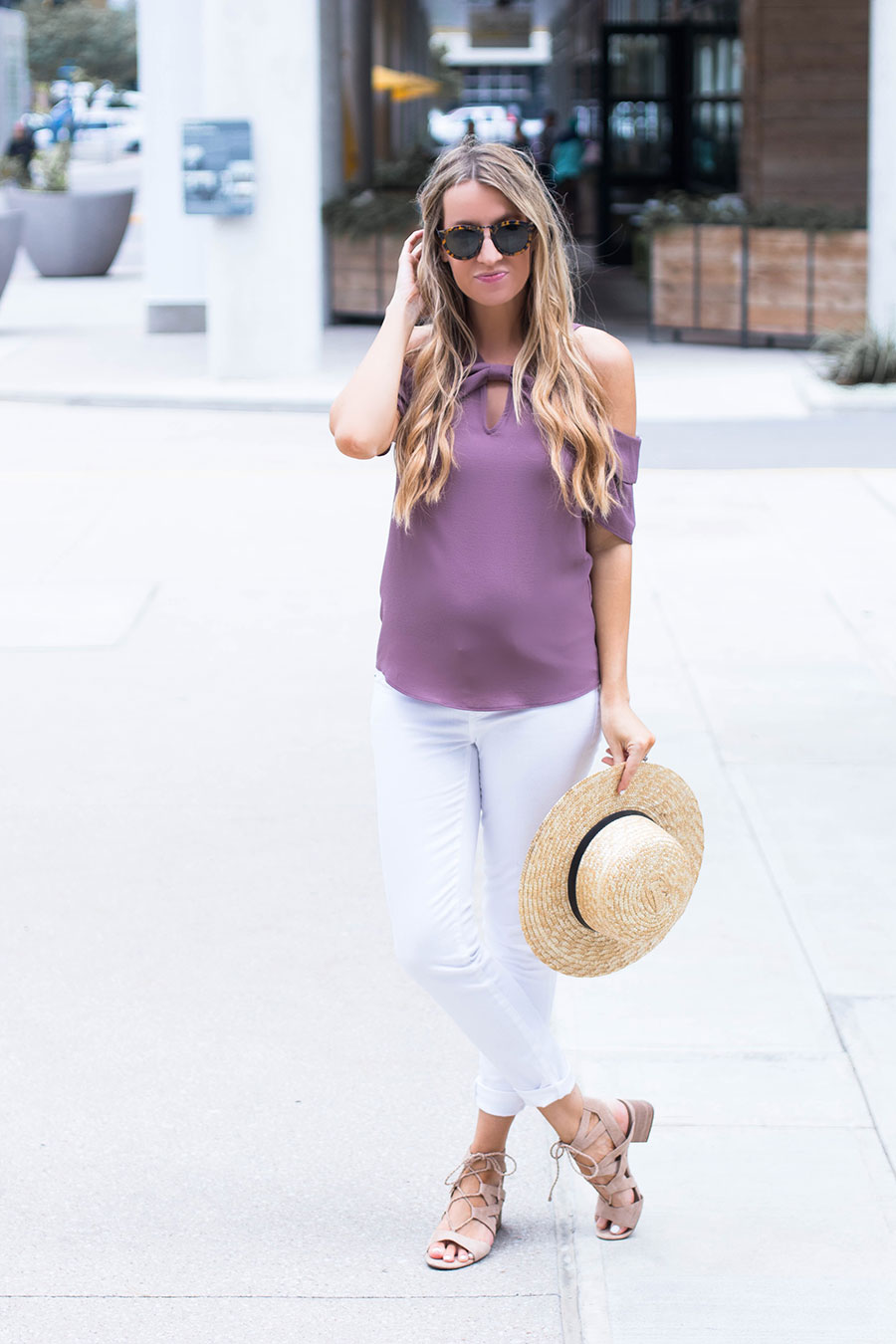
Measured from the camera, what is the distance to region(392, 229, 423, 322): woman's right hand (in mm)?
3041

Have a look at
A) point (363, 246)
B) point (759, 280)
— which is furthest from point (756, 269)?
point (363, 246)

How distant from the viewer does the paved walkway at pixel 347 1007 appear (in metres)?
3.14

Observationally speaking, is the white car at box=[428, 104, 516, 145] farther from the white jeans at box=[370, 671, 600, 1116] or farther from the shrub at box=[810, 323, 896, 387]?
the white jeans at box=[370, 671, 600, 1116]

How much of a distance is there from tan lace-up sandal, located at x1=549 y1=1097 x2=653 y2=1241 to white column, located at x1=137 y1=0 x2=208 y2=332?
1589cm

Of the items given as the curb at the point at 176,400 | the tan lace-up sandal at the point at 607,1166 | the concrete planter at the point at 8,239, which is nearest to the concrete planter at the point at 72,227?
the concrete planter at the point at 8,239

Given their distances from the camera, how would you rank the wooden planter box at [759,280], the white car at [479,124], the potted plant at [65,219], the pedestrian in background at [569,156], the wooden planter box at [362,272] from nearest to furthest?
the wooden planter box at [759,280], the wooden planter box at [362,272], the potted plant at [65,219], the pedestrian in background at [569,156], the white car at [479,124]

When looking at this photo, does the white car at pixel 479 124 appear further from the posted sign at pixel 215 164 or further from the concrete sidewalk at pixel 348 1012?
the concrete sidewalk at pixel 348 1012

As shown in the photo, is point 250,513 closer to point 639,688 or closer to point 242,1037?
point 639,688

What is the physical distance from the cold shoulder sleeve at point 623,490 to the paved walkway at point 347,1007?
48.4 inches

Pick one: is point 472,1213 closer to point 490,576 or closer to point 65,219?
point 490,576

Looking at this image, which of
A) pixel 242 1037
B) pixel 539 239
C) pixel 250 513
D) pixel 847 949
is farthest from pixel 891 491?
pixel 539 239

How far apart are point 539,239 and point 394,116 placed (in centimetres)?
4165

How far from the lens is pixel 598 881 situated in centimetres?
292

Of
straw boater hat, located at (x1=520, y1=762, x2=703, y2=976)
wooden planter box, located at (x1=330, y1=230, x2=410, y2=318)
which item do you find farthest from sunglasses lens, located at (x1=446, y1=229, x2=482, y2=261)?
wooden planter box, located at (x1=330, y1=230, x2=410, y2=318)
